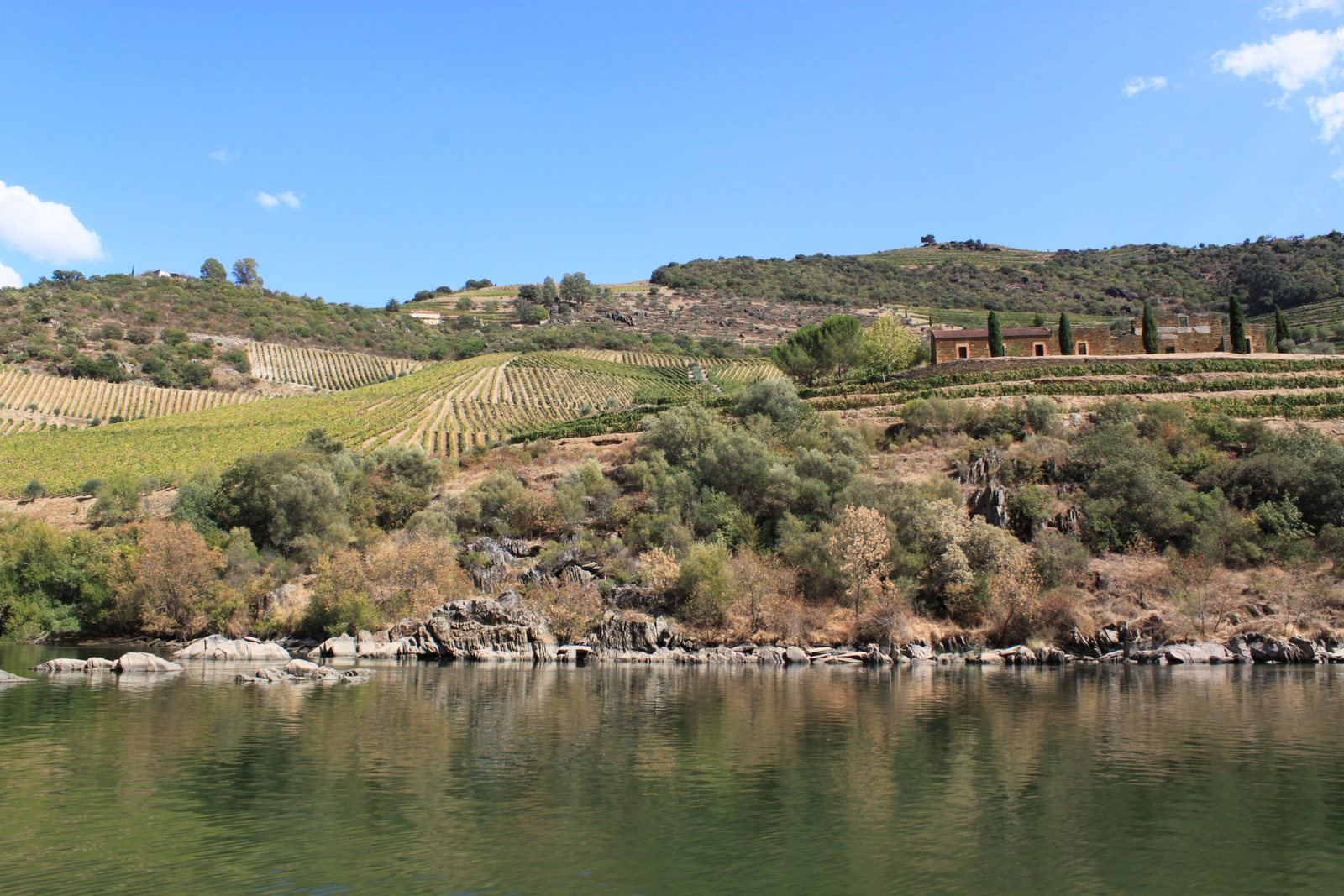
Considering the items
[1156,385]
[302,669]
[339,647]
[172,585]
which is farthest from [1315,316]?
[172,585]

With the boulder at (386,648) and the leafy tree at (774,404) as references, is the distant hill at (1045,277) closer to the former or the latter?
the leafy tree at (774,404)

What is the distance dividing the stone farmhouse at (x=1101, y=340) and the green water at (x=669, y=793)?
45771mm

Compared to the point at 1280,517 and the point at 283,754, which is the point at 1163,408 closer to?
the point at 1280,517

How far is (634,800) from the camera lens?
15.8 metres

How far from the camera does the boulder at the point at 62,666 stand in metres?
34.0

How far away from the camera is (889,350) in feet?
243

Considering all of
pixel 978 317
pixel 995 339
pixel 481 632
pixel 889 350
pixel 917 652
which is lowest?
pixel 917 652

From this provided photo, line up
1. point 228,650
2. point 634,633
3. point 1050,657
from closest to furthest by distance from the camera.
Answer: point 1050,657 < point 228,650 < point 634,633

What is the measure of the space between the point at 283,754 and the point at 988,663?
29.6m

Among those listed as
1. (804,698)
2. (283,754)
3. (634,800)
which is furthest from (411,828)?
(804,698)

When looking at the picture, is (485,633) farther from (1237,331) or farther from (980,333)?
(1237,331)

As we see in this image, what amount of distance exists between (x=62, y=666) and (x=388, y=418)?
145 feet

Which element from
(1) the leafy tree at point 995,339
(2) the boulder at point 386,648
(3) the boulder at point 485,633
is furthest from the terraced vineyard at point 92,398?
(1) the leafy tree at point 995,339

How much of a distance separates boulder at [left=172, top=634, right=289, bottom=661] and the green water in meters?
11.0
